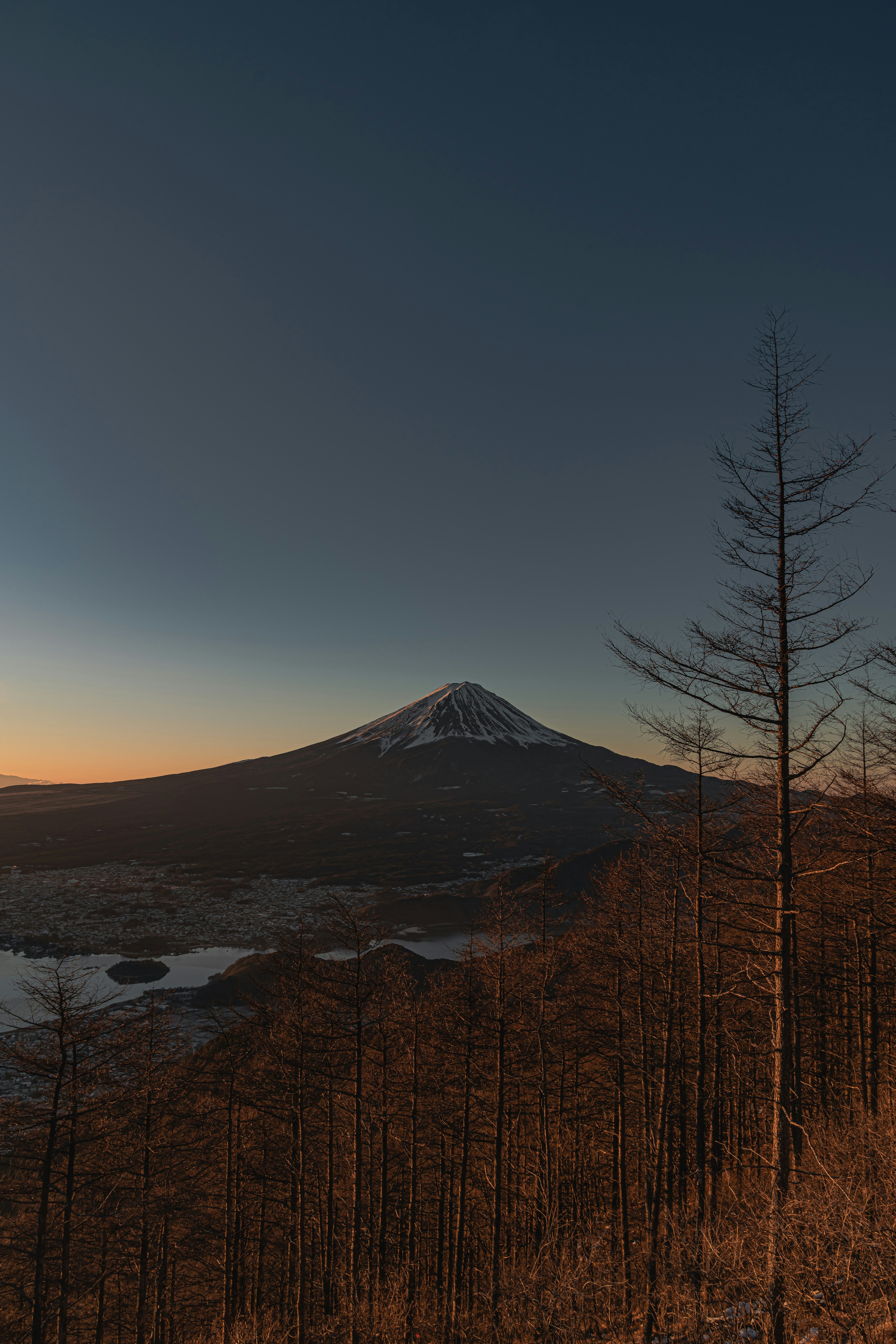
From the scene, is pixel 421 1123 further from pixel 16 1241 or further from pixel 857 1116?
pixel 857 1116

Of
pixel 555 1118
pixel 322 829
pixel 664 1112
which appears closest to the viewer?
pixel 664 1112

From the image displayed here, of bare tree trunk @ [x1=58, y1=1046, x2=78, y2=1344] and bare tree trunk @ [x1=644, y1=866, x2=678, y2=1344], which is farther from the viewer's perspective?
bare tree trunk @ [x1=644, y1=866, x2=678, y2=1344]

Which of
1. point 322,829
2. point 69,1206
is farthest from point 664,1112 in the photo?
point 322,829

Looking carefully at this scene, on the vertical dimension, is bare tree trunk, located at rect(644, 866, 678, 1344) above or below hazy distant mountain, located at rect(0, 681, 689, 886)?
above

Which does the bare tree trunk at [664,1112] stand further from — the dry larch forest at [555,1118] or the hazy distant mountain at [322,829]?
the hazy distant mountain at [322,829]

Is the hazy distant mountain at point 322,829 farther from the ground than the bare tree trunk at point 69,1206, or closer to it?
closer to it

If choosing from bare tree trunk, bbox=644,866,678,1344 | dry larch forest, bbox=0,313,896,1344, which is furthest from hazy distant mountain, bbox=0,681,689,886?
bare tree trunk, bbox=644,866,678,1344

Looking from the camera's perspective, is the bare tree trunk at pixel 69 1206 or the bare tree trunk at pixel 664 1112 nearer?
the bare tree trunk at pixel 69 1206

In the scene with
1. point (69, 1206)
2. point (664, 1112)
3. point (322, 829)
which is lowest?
point (322, 829)

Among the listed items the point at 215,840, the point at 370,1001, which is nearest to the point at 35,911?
the point at 215,840

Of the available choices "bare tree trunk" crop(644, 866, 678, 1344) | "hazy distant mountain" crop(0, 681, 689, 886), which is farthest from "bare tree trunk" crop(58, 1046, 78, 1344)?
"hazy distant mountain" crop(0, 681, 689, 886)

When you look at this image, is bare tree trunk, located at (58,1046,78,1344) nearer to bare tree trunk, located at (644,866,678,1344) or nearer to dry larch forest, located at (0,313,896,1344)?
dry larch forest, located at (0,313,896,1344)

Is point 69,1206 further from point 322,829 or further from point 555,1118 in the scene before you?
point 322,829

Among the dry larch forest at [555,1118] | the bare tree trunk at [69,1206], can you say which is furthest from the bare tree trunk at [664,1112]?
the bare tree trunk at [69,1206]
